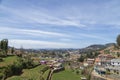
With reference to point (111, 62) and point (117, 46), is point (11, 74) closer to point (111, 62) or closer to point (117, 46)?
point (111, 62)

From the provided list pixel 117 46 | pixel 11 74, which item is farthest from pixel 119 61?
pixel 11 74

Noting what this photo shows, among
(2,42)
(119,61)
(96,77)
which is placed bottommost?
(96,77)

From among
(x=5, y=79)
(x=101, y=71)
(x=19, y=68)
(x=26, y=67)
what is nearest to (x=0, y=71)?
(x=5, y=79)

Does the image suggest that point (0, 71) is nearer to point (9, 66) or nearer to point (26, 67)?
point (9, 66)

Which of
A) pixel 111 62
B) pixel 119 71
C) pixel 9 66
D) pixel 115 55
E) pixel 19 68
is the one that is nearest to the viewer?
pixel 9 66

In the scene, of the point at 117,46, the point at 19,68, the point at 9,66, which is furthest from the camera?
the point at 117,46

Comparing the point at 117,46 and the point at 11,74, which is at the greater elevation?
the point at 117,46

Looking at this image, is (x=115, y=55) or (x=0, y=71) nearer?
(x=0, y=71)

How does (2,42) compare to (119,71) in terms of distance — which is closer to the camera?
(119,71)

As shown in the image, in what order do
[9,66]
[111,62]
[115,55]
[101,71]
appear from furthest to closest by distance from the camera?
1. [115,55]
2. [111,62]
3. [101,71]
4. [9,66]
